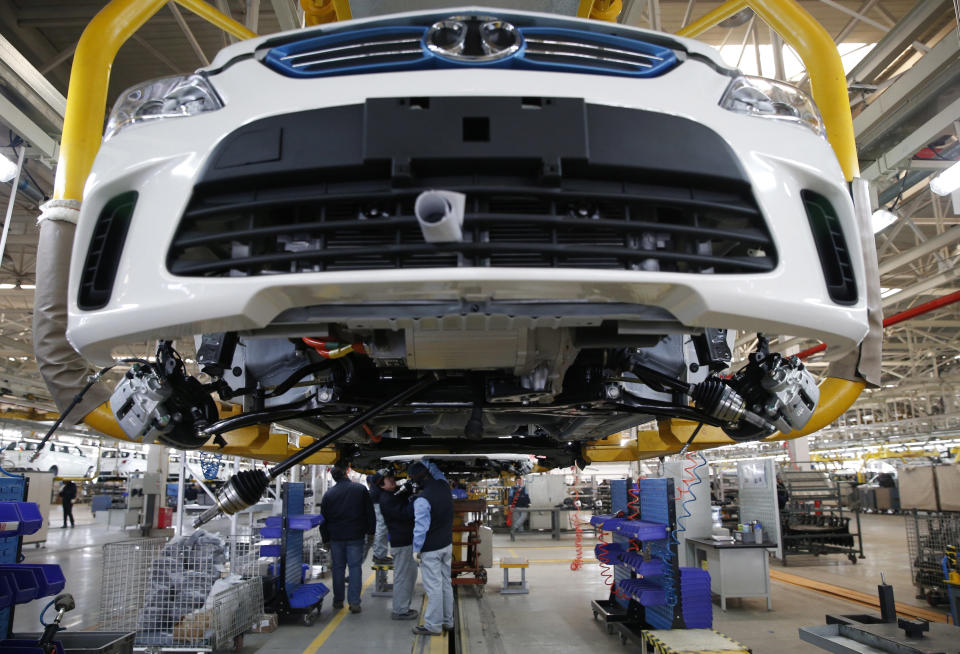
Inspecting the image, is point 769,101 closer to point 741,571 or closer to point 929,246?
point 741,571

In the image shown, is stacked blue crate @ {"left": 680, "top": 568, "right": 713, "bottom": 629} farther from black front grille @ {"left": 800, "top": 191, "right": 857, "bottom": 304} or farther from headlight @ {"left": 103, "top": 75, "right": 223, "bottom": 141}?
headlight @ {"left": 103, "top": 75, "right": 223, "bottom": 141}

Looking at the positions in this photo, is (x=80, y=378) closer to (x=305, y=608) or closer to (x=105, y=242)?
(x=105, y=242)

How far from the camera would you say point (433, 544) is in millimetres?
5078

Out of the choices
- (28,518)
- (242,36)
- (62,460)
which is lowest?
(62,460)

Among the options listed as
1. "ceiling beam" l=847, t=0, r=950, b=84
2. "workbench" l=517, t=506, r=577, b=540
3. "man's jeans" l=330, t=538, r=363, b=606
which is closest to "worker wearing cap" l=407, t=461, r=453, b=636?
"man's jeans" l=330, t=538, r=363, b=606

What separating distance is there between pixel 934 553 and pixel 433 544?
6.39 metres

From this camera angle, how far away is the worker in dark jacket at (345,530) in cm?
613

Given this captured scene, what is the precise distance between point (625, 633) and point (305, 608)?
2.97 meters

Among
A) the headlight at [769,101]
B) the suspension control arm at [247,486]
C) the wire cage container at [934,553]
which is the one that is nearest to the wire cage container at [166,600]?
the suspension control arm at [247,486]

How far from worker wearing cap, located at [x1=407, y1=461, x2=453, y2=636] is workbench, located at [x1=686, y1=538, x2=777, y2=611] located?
134 inches

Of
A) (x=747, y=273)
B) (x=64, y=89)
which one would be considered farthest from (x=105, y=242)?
(x=64, y=89)

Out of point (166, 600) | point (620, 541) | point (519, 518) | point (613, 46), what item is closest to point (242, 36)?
point (613, 46)

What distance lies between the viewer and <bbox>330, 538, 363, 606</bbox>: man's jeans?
608cm

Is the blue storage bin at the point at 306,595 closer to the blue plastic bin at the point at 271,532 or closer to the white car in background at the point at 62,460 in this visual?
the blue plastic bin at the point at 271,532
